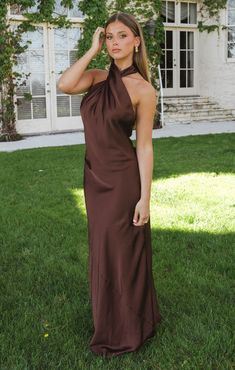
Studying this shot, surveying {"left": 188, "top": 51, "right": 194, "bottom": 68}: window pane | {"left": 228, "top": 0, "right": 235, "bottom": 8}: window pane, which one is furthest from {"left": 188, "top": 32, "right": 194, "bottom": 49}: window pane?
{"left": 228, "top": 0, "right": 235, "bottom": 8}: window pane

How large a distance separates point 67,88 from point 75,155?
5987mm

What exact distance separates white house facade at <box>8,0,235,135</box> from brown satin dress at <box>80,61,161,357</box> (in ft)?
31.4

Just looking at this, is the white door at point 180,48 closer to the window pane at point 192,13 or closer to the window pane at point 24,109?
the window pane at point 192,13

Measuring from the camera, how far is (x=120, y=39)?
2.30 meters

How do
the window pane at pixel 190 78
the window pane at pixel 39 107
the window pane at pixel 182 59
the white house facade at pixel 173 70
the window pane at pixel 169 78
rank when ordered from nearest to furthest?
the white house facade at pixel 173 70
the window pane at pixel 39 107
the window pane at pixel 169 78
the window pane at pixel 182 59
the window pane at pixel 190 78

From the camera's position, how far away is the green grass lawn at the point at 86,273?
8.37ft

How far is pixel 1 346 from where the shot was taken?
8.64 feet

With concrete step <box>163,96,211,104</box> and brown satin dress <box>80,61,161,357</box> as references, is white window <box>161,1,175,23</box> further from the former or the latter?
brown satin dress <box>80,61,161,357</box>

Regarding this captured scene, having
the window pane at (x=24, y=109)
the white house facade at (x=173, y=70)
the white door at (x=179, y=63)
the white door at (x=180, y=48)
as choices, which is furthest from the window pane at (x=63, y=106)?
the white door at (x=179, y=63)

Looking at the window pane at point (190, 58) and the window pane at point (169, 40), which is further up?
the window pane at point (169, 40)

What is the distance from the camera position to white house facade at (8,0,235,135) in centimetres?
1188

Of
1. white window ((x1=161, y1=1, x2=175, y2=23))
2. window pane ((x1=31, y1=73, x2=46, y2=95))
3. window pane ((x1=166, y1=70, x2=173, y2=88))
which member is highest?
white window ((x1=161, y1=1, x2=175, y2=23))

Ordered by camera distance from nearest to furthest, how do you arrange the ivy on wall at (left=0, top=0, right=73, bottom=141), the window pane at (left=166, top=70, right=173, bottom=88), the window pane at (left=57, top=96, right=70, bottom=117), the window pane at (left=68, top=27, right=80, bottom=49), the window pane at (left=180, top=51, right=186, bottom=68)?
the ivy on wall at (left=0, top=0, right=73, bottom=141)
the window pane at (left=68, top=27, right=80, bottom=49)
the window pane at (left=57, top=96, right=70, bottom=117)
the window pane at (left=166, top=70, right=173, bottom=88)
the window pane at (left=180, top=51, right=186, bottom=68)

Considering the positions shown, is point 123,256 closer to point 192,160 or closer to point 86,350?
point 86,350
